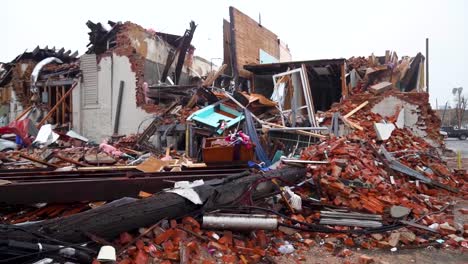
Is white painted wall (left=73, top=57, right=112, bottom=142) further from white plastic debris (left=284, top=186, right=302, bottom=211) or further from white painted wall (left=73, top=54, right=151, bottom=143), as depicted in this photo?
white plastic debris (left=284, top=186, right=302, bottom=211)

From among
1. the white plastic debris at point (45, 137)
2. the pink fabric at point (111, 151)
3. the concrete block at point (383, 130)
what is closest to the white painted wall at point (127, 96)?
the white plastic debris at point (45, 137)

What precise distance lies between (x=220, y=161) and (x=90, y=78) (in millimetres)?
9505

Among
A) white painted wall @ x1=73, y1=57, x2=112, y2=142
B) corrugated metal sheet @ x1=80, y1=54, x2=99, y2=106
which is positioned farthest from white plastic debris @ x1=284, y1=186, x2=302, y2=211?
corrugated metal sheet @ x1=80, y1=54, x2=99, y2=106

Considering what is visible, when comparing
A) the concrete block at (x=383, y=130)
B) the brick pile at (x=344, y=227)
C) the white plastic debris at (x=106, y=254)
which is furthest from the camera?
the concrete block at (x=383, y=130)

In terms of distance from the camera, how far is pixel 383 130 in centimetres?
855

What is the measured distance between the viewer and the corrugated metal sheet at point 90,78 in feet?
46.6

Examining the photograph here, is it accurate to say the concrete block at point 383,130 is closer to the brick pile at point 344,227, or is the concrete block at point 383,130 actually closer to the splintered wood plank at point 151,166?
the brick pile at point 344,227

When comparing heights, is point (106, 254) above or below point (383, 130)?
below

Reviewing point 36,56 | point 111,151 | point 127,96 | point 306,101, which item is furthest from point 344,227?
point 36,56

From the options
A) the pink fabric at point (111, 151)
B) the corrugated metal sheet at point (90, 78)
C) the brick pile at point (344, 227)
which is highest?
the corrugated metal sheet at point (90, 78)

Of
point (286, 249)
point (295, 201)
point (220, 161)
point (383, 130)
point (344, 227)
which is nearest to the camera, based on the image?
point (286, 249)

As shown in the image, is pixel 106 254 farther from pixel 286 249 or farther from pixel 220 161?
pixel 220 161

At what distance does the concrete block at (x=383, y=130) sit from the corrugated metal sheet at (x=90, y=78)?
10546 millimetres

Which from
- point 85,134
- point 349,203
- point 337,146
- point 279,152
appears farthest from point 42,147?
point 349,203
